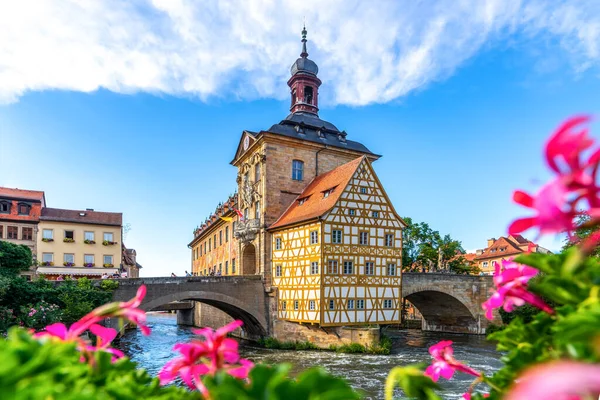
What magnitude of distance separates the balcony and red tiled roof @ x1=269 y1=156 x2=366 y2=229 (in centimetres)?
103

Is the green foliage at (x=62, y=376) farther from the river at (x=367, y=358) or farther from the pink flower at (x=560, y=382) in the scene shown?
the river at (x=367, y=358)

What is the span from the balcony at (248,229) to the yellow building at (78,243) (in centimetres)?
1334

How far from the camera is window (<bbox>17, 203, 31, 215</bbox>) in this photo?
32.0 metres

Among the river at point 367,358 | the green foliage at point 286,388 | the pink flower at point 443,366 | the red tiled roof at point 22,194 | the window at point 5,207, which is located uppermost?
the red tiled roof at point 22,194

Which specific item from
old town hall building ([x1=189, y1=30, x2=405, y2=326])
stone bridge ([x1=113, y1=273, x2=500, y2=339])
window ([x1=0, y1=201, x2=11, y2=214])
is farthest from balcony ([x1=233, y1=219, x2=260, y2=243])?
window ([x1=0, y1=201, x2=11, y2=214])

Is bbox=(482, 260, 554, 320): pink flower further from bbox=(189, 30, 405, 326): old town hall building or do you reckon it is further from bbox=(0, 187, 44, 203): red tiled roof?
bbox=(0, 187, 44, 203): red tiled roof

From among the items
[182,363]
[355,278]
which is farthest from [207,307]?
[182,363]

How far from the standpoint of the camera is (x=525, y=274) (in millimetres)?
1497

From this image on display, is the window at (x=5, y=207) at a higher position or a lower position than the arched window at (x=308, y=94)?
lower

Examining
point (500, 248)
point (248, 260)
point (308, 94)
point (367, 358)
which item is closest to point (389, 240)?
point (367, 358)

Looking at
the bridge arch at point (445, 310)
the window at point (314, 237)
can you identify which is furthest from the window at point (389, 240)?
the bridge arch at point (445, 310)

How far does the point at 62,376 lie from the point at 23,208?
3702 cm

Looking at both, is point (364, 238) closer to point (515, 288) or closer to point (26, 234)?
point (515, 288)

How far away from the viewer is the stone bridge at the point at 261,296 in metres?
21.6
